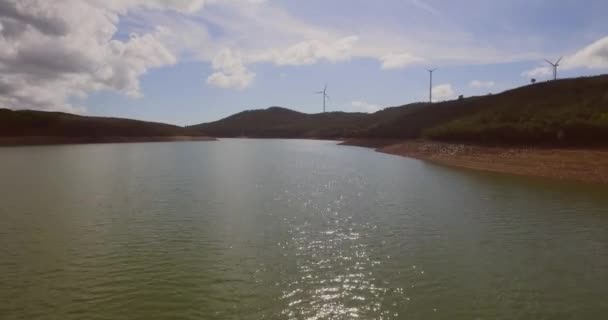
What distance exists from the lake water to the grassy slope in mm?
106561

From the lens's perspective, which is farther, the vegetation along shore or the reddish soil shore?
the reddish soil shore

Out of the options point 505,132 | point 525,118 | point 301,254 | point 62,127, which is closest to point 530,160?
point 505,132

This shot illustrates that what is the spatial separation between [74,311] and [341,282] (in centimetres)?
720

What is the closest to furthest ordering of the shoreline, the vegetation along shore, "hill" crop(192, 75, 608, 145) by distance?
the shoreline → the vegetation along shore → "hill" crop(192, 75, 608, 145)

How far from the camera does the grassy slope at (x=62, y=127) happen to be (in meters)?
122

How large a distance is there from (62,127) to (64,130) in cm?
218

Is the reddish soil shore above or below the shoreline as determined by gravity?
above

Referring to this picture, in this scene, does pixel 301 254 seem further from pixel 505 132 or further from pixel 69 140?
pixel 69 140

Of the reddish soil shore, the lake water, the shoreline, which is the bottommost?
the lake water

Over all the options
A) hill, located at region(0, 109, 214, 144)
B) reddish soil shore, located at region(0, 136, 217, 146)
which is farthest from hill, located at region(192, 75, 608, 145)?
hill, located at region(0, 109, 214, 144)

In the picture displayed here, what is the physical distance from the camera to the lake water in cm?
1159

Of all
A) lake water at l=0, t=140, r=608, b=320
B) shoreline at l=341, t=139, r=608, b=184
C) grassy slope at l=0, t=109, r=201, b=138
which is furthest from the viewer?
grassy slope at l=0, t=109, r=201, b=138

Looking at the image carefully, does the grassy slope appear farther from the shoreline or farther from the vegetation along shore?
the shoreline

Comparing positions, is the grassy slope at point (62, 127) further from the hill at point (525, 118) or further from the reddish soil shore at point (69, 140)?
the hill at point (525, 118)
